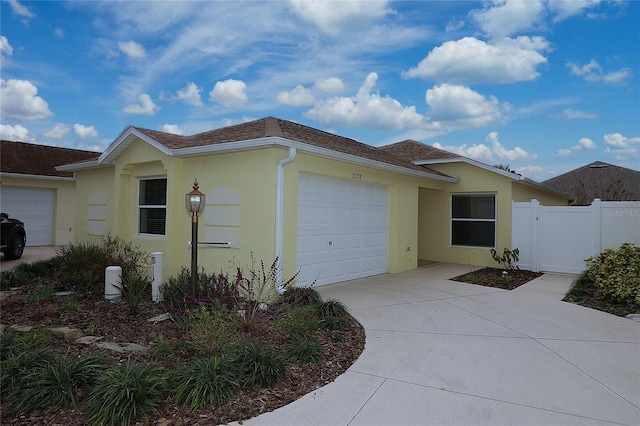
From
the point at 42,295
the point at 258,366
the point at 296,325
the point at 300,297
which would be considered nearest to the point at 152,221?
the point at 42,295

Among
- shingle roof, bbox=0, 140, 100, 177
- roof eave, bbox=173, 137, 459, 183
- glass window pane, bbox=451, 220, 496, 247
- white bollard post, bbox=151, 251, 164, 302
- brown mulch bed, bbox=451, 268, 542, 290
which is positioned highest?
shingle roof, bbox=0, 140, 100, 177

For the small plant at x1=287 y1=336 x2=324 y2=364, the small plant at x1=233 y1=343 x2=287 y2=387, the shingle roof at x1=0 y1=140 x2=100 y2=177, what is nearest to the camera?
the small plant at x1=233 y1=343 x2=287 y2=387

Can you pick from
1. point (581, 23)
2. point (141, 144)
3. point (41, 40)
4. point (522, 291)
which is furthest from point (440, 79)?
point (41, 40)

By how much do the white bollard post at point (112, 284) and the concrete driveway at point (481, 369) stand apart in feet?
14.7

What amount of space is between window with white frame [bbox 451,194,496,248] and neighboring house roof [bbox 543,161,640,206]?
1262 cm

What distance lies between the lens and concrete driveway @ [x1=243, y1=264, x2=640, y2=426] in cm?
351

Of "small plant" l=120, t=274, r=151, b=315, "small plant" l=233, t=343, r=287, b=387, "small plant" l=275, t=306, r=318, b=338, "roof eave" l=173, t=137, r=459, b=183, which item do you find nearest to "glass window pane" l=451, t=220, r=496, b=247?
"roof eave" l=173, t=137, r=459, b=183

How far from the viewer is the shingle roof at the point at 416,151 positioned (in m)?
14.2

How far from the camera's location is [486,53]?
10.6m

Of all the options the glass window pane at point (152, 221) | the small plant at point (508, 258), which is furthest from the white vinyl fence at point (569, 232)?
the glass window pane at point (152, 221)

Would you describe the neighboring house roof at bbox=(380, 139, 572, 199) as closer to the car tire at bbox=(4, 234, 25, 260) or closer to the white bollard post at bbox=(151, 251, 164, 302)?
the white bollard post at bbox=(151, 251, 164, 302)

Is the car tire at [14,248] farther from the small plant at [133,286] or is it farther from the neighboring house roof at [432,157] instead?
the neighboring house roof at [432,157]

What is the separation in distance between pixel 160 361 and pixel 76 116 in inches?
402

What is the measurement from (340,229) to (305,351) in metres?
4.94
